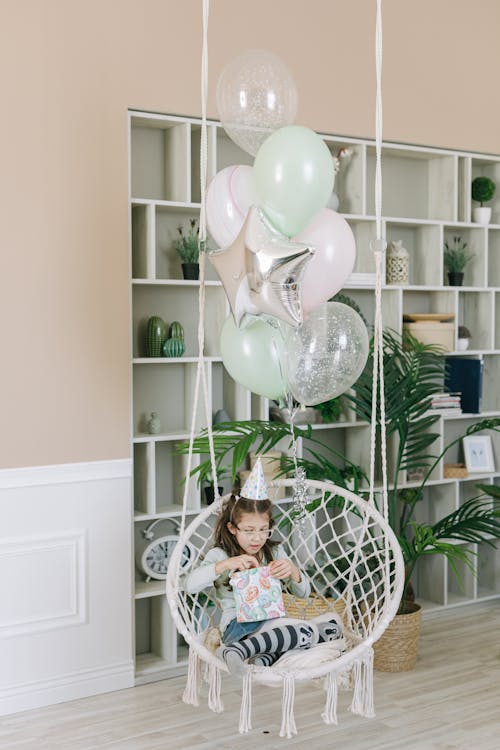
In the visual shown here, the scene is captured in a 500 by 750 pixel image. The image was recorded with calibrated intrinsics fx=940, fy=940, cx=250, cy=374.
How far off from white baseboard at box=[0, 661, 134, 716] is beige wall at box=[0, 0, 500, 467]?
2.53 feet

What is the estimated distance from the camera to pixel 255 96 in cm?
255

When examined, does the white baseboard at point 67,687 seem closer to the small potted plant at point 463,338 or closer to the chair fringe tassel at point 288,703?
the chair fringe tassel at point 288,703

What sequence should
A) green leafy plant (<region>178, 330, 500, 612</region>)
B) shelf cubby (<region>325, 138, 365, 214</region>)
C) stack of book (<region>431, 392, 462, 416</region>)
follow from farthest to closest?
stack of book (<region>431, 392, 462, 416</region>) → shelf cubby (<region>325, 138, 365, 214</region>) → green leafy plant (<region>178, 330, 500, 612</region>)

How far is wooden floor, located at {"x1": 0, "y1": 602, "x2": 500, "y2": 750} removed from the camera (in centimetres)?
298

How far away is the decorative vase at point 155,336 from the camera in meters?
3.59

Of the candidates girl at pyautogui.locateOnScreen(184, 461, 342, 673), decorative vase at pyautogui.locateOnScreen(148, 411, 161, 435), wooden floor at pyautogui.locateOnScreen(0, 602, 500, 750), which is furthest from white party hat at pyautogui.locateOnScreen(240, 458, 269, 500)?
decorative vase at pyautogui.locateOnScreen(148, 411, 161, 435)

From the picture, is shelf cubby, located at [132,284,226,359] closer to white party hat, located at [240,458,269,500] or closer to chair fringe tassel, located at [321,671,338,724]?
white party hat, located at [240,458,269,500]

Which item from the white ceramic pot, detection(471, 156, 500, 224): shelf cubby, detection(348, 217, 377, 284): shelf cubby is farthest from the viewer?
detection(471, 156, 500, 224): shelf cubby

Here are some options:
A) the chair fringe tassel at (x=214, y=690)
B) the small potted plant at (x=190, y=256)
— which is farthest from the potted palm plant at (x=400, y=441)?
the chair fringe tassel at (x=214, y=690)

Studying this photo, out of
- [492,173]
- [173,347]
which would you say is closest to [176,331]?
[173,347]

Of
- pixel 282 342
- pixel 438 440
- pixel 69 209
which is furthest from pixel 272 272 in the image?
pixel 438 440

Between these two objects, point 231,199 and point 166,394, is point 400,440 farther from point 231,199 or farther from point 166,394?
point 231,199

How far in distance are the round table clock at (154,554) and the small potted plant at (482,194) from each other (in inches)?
82.0

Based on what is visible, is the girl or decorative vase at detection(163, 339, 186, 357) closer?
the girl
